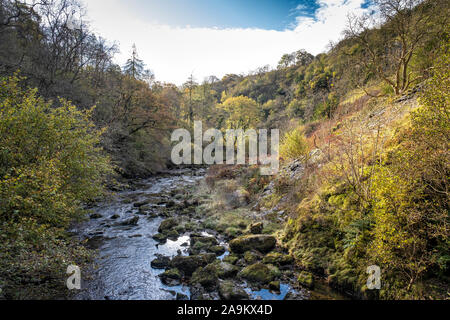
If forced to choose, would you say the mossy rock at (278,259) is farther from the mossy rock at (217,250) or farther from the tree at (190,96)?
the tree at (190,96)

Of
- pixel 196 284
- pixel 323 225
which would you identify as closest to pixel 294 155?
pixel 323 225

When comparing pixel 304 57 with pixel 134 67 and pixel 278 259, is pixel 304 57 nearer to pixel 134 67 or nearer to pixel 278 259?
pixel 134 67

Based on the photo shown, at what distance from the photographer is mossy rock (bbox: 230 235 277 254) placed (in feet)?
24.2

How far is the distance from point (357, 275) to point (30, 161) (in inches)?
338

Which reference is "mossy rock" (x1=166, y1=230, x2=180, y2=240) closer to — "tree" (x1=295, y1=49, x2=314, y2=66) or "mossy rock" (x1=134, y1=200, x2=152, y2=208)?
"mossy rock" (x1=134, y1=200, x2=152, y2=208)

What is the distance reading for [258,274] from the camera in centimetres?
590

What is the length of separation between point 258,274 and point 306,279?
124cm

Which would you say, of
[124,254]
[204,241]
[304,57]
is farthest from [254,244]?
[304,57]

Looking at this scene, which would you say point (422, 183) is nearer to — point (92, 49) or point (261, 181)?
point (261, 181)

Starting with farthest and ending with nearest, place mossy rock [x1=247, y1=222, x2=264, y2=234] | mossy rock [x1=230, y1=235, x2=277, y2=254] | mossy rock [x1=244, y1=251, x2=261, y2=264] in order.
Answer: mossy rock [x1=247, y1=222, x2=264, y2=234], mossy rock [x1=230, y1=235, x2=277, y2=254], mossy rock [x1=244, y1=251, x2=261, y2=264]

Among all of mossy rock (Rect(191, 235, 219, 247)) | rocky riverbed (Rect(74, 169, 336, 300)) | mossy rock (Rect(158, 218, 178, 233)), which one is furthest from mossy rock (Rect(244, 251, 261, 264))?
mossy rock (Rect(158, 218, 178, 233))

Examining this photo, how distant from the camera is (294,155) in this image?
39.1ft

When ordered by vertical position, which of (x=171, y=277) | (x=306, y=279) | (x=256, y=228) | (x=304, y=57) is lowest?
(x=171, y=277)
